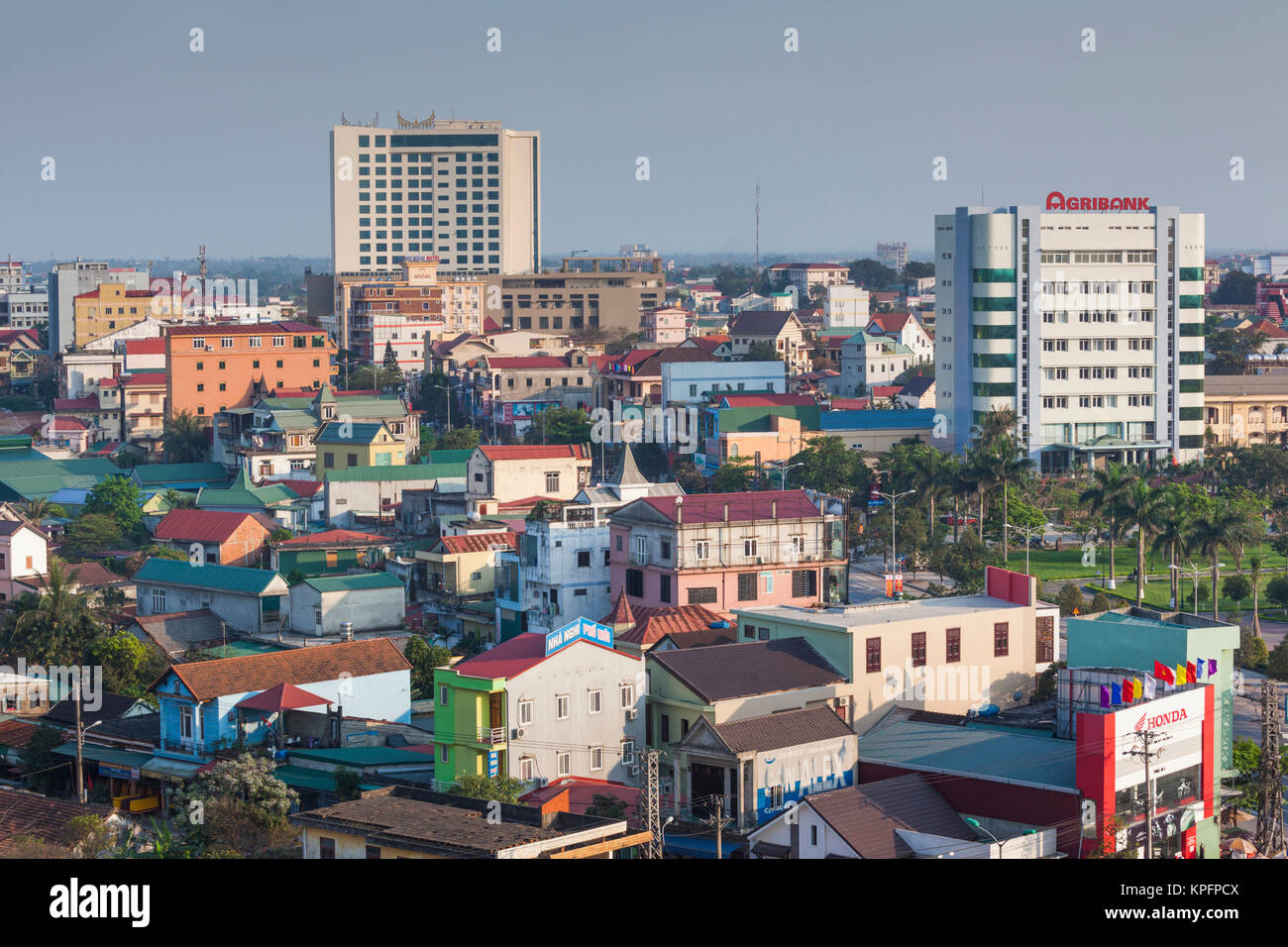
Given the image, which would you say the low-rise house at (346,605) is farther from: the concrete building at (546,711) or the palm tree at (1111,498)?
the palm tree at (1111,498)

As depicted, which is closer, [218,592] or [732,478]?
[218,592]

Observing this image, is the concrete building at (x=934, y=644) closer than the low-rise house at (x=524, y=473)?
Yes

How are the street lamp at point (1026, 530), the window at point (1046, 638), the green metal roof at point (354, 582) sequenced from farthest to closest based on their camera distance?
the street lamp at point (1026, 530) → the green metal roof at point (354, 582) → the window at point (1046, 638)

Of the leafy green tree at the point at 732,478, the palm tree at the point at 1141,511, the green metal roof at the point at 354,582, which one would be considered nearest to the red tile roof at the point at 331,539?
the green metal roof at the point at 354,582

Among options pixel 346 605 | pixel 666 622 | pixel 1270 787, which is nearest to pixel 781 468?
pixel 346 605

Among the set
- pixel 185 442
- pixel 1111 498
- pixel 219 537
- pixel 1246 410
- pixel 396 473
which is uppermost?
pixel 1246 410

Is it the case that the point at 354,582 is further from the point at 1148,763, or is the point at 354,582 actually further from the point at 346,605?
the point at 1148,763

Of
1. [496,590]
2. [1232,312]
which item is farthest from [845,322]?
[496,590]
